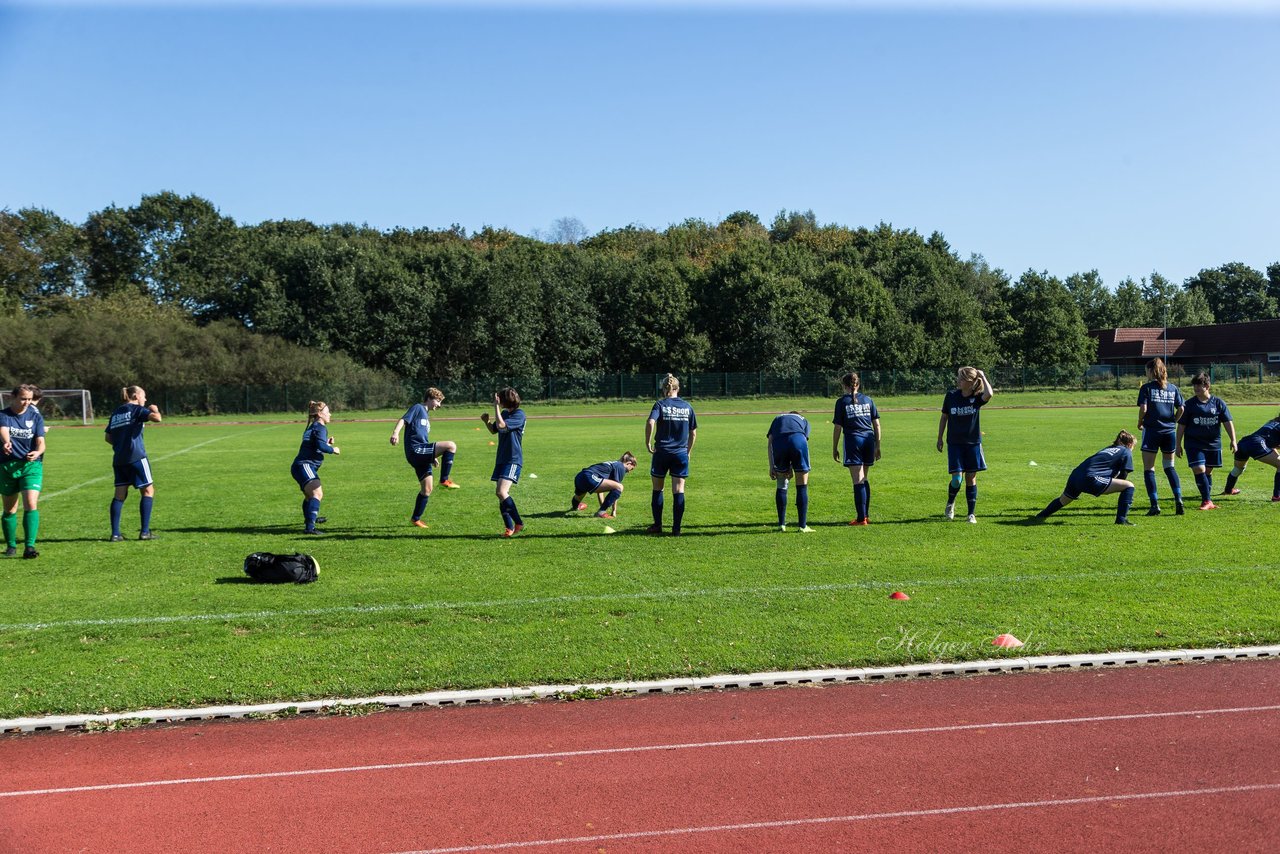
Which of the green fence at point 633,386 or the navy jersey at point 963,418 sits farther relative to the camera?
the green fence at point 633,386

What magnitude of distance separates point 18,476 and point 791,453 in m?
8.87

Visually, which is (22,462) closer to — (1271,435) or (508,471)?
→ (508,471)

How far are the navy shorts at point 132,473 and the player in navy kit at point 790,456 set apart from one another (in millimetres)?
7640

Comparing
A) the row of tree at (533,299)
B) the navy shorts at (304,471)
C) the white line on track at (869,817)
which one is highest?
the row of tree at (533,299)

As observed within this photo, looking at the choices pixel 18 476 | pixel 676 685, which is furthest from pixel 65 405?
pixel 676 685

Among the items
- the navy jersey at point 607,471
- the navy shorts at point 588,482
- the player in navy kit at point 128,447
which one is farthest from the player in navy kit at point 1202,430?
the player in navy kit at point 128,447

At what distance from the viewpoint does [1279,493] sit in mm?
15109

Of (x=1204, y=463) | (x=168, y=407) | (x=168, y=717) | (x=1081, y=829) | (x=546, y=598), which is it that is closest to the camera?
(x=1081, y=829)

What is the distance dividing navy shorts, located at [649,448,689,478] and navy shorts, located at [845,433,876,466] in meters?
2.32

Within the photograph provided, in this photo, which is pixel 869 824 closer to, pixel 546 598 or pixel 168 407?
pixel 546 598

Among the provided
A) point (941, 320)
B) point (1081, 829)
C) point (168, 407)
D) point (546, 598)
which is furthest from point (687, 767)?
point (941, 320)

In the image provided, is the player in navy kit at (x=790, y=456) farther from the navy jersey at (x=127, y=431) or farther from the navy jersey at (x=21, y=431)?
the navy jersey at (x=21, y=431)

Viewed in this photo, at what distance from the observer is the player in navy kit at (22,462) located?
11.8 meters

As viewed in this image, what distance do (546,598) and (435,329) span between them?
201ft
